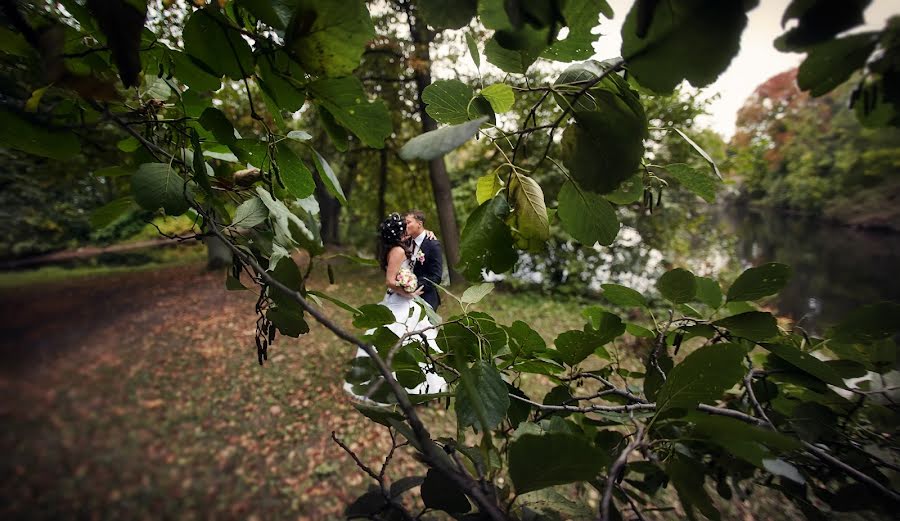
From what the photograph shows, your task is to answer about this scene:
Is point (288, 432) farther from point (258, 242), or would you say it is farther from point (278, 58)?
point (278, 58)

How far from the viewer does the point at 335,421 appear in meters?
3.86

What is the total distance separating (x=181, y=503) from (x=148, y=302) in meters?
6.06

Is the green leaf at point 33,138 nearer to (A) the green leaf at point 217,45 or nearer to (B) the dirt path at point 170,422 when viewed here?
(A) the green leaf at point 217,45

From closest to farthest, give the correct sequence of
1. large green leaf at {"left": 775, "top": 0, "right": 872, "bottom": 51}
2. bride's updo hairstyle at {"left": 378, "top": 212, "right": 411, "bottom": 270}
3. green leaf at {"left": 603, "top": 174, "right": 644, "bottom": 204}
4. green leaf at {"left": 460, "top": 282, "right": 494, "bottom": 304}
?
large green leaf at {"left": 775, "top": 0, "right": 872, "bottom": 51} < green leaf at {"left": 603, "top": 174, "right": 644, "bottom": 204} < green leaf at {"left": 460, "top": 282, "right": 494, "bottom": 304} < bride's updo hairstyle at {"left": 378, "top": 212, "right": 411, "bottom": 270}

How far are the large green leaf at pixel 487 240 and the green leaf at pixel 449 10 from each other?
0.79ft

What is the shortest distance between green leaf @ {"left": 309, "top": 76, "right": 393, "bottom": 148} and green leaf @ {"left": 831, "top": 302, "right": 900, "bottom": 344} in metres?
0.98

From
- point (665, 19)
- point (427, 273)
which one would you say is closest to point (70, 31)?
point (665, 19)

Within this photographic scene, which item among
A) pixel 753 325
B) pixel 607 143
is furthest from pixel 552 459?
pixel 753 325

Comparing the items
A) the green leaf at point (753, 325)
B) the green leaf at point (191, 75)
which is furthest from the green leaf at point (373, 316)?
the green leaf at point (753, 325)

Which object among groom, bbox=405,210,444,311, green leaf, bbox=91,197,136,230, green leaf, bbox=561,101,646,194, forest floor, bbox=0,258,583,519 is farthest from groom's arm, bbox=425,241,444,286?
green leaf, bbox=561,101,646,194

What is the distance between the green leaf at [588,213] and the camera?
598 millimetres

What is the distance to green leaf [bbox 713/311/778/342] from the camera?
71 cm

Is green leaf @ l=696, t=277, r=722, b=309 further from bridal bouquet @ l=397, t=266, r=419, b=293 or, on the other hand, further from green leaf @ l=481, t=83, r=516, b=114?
bridal bouquet @ l=397, t=266, r=419, b=293

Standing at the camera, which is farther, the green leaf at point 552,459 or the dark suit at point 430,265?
the dark suit at point 430,265
